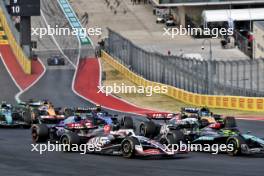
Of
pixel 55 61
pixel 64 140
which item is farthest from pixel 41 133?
pixel 55 61

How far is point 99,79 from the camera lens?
6312cm

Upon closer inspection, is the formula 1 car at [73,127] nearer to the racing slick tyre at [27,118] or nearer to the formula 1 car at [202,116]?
the formula 1 car at [202,116]

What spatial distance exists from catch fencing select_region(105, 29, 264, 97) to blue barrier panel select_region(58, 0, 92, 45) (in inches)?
1289

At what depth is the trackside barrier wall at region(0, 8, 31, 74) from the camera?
6794 centimetres

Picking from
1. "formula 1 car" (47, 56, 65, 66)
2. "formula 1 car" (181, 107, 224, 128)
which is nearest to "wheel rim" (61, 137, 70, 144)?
"formula 1 car" (181, 107, 224, 128)

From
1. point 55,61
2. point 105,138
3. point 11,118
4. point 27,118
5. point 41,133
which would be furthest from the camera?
point 55,61

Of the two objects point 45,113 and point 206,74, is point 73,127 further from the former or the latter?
point 206,74

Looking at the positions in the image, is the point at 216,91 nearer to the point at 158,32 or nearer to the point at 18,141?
the point at 18,141

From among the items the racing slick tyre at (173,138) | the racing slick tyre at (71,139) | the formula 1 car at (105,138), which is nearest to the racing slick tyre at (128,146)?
the formula 1 car at (105,138)

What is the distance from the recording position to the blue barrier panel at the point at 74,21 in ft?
294

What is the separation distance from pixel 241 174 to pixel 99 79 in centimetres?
4495

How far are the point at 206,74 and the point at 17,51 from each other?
32.3 meters

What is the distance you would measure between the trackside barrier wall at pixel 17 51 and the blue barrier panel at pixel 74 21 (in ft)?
28.0

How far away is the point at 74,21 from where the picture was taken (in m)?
98.5
